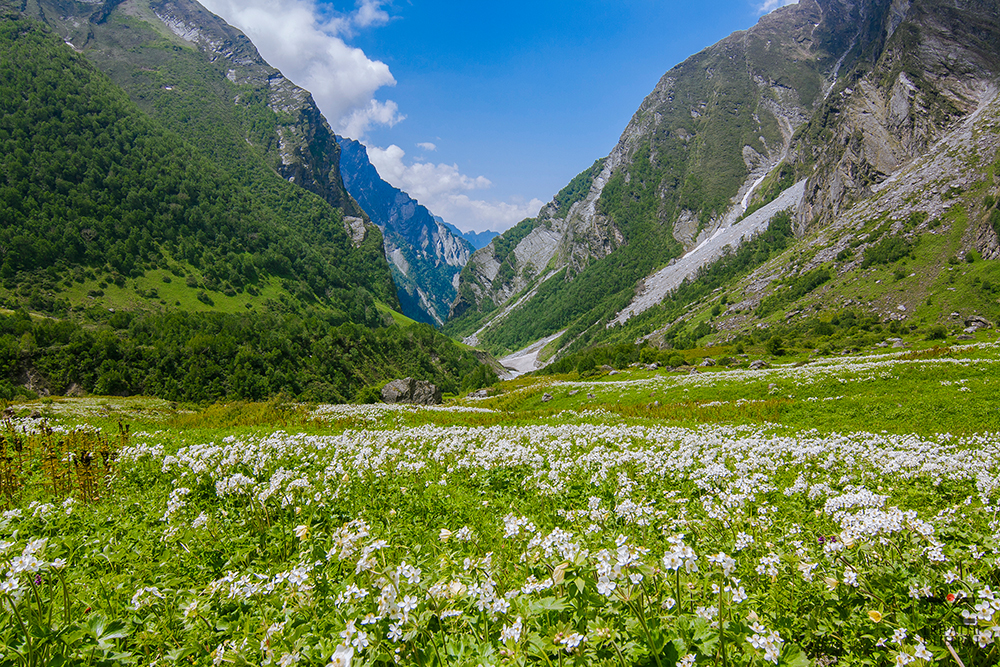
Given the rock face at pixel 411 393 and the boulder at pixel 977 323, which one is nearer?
the rock face at pixel 411 393

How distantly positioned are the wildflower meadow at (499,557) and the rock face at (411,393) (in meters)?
42.8

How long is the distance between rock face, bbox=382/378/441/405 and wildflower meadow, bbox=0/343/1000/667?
1684 inches

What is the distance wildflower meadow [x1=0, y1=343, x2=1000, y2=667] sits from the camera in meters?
3.01

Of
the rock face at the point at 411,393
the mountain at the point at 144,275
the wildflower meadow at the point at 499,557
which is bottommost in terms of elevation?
the rock face at the point at 411,393

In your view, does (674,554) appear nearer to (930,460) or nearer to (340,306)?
(930,460)

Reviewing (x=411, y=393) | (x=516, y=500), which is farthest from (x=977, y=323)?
(x=516, y=500)

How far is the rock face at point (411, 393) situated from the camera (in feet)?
184

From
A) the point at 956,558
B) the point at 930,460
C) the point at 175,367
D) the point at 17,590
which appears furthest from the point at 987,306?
the point at 175,367

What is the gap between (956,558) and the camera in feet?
12.6

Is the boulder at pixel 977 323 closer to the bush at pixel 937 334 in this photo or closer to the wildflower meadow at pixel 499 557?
the bush at pixel 937 334

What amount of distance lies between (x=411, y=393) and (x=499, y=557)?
53560 mm

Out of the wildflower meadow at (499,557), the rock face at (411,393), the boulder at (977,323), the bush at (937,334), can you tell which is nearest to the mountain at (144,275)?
the rock face at (411,393)

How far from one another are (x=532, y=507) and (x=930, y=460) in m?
9.14

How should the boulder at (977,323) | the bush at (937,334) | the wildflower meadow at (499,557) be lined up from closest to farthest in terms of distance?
the wildflower meadow at (499,557) → the bush at (937,334) → the boulder at (977,323)
